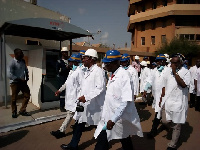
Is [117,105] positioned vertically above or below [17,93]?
above

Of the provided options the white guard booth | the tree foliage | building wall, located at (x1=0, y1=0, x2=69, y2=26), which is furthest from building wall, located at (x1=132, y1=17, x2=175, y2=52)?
the white guard booth

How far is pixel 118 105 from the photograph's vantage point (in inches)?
99.7

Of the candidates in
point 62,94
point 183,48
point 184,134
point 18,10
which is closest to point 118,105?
point 184,134

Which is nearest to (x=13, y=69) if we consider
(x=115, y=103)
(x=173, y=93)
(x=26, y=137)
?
(x=26, y=137)

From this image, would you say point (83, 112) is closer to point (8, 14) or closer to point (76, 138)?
point (76, 138)

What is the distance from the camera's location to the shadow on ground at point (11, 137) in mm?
3799

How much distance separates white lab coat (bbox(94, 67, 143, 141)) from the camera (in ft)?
8.01

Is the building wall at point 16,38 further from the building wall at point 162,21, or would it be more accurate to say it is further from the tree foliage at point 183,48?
the building wall at point 162,21

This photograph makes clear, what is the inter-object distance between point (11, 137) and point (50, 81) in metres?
2.52

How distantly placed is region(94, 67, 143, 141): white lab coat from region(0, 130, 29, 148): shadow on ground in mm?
2406

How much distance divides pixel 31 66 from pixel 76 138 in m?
4.39

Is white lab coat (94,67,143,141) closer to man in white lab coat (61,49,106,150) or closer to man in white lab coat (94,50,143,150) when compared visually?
man in white lab coat (94,50,143,150)

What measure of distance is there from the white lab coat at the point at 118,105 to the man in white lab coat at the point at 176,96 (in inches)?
46.0

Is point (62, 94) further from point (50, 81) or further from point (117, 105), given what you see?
point (117, 105)
